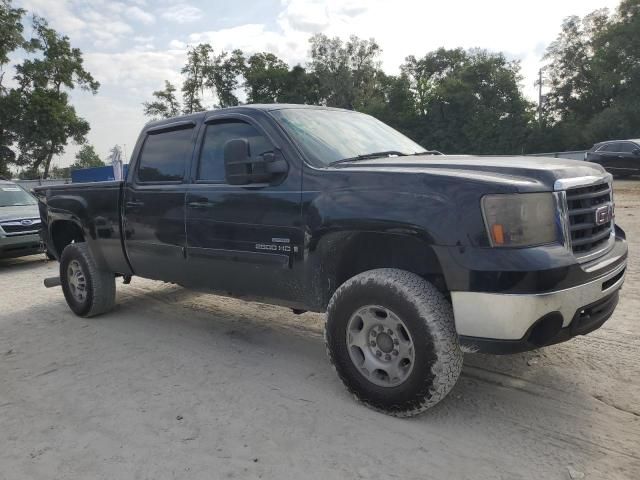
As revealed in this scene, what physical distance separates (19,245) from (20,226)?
36cm

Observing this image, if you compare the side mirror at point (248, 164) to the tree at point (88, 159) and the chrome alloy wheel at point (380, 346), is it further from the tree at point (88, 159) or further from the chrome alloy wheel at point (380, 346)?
Result: the tree at point (88, 159)

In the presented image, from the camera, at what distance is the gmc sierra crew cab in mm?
2570

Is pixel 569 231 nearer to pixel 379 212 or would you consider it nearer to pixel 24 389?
pixel 379 212

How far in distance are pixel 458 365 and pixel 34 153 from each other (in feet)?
130

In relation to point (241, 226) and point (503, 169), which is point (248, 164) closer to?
point (241, 226)

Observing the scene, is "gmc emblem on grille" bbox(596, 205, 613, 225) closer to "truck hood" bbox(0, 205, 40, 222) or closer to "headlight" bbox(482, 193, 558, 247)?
"headlight" bbox(482, 193, 558, 247)

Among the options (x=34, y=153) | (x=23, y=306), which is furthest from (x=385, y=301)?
(x=34, y=153)

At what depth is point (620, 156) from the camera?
17.6 metres

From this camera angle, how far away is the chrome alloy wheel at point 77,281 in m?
5.34

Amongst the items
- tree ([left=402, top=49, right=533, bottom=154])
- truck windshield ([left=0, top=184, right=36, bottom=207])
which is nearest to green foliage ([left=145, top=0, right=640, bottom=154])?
tree ([left=402, top=49, right=533, bottom=154])

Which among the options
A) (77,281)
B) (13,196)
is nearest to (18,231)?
(13,196)

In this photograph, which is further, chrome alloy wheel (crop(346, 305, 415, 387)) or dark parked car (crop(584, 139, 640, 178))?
dark parked car (crop(584, 139, 640, 178))

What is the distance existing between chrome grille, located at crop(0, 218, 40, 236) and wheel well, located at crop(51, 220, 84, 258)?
341 centimetres

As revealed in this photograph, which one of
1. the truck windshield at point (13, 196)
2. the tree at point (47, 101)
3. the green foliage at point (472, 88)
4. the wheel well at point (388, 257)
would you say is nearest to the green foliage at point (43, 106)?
the tree at point (47, 101)
